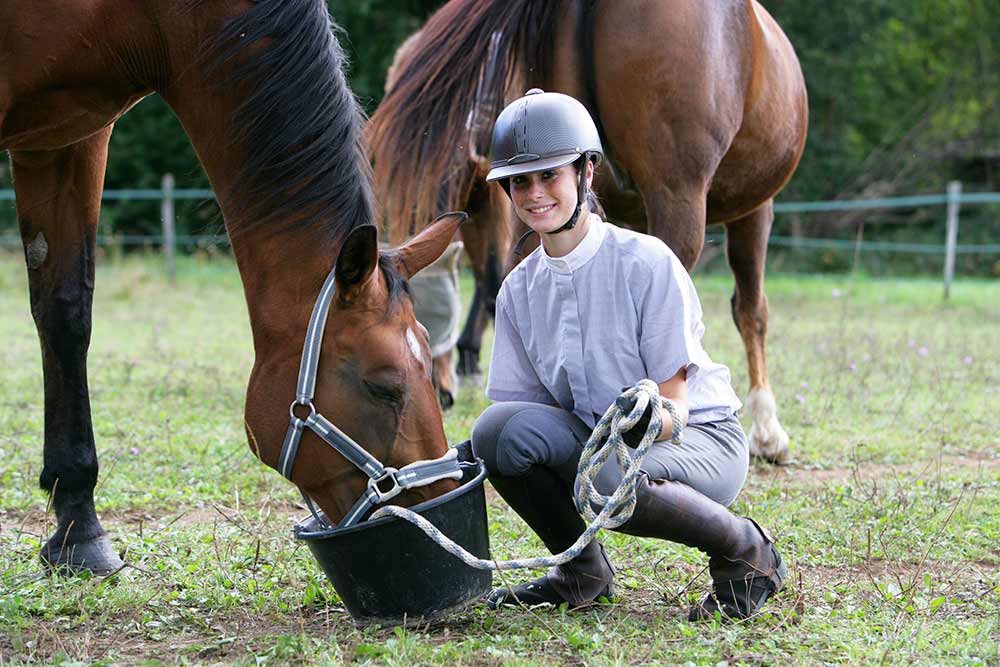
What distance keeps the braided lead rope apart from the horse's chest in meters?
1.34

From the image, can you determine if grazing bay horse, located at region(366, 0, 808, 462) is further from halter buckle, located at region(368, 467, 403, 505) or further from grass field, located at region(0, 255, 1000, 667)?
halter buckle, located at region(368, 467, 403, 505)

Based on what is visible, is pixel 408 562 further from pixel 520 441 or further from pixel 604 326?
pixel 604 326

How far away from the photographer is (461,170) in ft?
14.1

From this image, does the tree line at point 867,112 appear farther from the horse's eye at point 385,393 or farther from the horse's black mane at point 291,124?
the horse's eye at point 385,393

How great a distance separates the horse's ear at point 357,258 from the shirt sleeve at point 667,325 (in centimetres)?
62

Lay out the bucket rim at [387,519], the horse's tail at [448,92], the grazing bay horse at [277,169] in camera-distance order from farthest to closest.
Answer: the horse's tail at [448,92], the grazing bay horse at [277,169], the bucket rim at [387,519]

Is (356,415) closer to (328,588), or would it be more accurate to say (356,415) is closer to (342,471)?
(342,471)

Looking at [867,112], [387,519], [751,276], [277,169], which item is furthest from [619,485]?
[867,112]

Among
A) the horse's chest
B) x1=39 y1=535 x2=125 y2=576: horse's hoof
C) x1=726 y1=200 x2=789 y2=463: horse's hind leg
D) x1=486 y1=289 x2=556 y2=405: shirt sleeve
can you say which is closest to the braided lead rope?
x1=486 y1=289 x2=556 y2=405: shirt sleeve

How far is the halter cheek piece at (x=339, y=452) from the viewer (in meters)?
2.19

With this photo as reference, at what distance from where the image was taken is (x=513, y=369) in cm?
259

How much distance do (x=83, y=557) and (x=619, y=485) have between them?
4.96 ft

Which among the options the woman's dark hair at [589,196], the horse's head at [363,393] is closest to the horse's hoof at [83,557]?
the horse's head at [363,393]

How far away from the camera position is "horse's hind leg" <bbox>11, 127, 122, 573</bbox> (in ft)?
9.70
